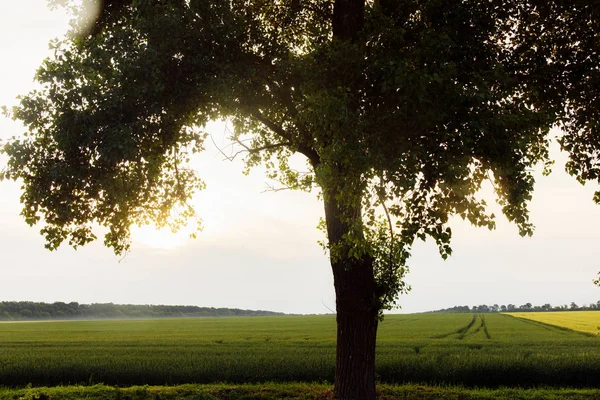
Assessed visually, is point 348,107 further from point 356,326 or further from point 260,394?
point 260,394

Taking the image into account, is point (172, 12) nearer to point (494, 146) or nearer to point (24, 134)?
point (24, 134)

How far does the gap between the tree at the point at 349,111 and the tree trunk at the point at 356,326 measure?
36 millimetres

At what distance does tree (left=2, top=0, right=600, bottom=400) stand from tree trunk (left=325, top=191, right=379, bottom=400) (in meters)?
0.04

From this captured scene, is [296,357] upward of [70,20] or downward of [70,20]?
downward

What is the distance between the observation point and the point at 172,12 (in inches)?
448

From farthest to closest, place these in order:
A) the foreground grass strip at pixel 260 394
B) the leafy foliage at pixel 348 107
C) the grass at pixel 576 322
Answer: the grass at pixel 576 322 → the foreground grass strip at pixel 260 394 → the leafy foliage at pixel 348 107

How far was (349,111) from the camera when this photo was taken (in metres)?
9.80

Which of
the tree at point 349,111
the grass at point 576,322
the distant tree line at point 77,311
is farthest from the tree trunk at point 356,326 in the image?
the distant tree line at point 77,311

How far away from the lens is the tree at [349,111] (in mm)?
9406

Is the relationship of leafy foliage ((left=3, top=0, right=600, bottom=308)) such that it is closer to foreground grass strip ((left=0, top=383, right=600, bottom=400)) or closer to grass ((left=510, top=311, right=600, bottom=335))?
foreground grass strip ((left=0, top=383, right=600, bottom=400))

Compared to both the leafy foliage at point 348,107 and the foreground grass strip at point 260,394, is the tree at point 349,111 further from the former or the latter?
the foreground grass strip at point 260,394

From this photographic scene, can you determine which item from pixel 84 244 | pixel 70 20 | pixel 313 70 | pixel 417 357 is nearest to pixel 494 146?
pixel 313 70

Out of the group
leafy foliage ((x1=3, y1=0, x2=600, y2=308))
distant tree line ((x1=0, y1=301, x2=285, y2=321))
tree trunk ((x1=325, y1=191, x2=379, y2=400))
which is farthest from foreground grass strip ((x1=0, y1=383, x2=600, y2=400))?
distant tree line ((x1=0, y1=301, x2=285, y2=321))

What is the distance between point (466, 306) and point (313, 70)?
639 ft
